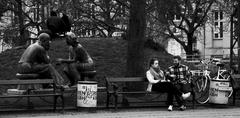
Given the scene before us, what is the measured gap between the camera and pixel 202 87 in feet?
45.3

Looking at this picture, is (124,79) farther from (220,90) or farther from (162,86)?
(220,90)

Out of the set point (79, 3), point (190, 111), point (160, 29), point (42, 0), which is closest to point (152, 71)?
point (190, 111)

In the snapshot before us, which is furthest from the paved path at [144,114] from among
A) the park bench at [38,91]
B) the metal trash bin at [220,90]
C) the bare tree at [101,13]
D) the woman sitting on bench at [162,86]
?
the bare tree at [101,13]

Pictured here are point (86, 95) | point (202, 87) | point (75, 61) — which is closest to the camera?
point (86, 95)

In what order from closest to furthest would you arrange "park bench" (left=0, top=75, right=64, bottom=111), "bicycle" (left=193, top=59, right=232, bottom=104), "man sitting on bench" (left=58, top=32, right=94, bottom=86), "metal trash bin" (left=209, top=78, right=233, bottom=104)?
"park bench" (left=0, top=75, right=64, bottom=111) → "metal trash bin" (left=209, top=78, right=233, bottom=104) → "man sitting on bench" (left=58, top=32, right=94, bottom=86) → "bicycle" (left=193, top=59, right=232, bottom=104)

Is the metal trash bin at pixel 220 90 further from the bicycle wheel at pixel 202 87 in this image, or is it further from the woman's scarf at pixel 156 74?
the woman's scarf at pixel 156 74

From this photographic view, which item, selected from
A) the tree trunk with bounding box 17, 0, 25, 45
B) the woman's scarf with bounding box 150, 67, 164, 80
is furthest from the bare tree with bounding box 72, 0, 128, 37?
the woman's scarf with bounding box 150, 67, 164, 80

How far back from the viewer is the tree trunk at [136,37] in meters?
14.2

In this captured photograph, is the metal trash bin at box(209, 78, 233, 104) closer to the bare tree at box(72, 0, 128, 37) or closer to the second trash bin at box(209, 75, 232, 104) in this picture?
the second trash bin at box(209, 75, 232, 104)

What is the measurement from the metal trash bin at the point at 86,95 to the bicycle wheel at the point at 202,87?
11.5 feet

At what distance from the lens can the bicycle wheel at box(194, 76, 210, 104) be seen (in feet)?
44.8

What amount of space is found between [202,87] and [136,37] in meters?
2.46

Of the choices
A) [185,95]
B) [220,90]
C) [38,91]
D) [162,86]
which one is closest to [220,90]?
[220,90]

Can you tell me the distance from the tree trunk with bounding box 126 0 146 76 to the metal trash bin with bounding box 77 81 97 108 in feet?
10.2
